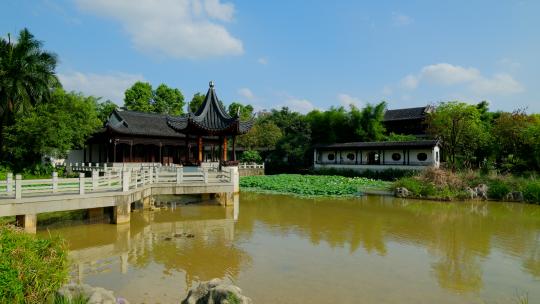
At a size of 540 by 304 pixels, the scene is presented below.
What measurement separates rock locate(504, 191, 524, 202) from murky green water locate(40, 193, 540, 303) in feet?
15.1

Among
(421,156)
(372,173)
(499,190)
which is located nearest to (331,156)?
(372,173)

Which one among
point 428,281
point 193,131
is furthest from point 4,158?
point 428,281

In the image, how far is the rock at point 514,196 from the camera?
20.1 metres

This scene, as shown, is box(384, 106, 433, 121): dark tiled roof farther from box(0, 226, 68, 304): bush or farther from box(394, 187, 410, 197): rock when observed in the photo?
box(0, 226, 68, 304): bush

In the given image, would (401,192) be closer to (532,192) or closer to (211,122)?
(532,192)

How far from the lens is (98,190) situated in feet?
40.5

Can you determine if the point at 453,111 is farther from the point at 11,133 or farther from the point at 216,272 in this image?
the point at 11,133

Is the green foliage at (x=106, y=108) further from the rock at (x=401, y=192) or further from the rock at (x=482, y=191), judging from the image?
the rock at (x=482, y=191)

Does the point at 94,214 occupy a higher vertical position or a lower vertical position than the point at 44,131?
lower

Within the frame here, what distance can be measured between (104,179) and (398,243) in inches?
394

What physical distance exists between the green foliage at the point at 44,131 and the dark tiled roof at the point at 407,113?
108 feet

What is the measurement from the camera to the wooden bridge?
405 inches

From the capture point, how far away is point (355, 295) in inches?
265

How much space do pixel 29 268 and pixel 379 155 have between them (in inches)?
1228
